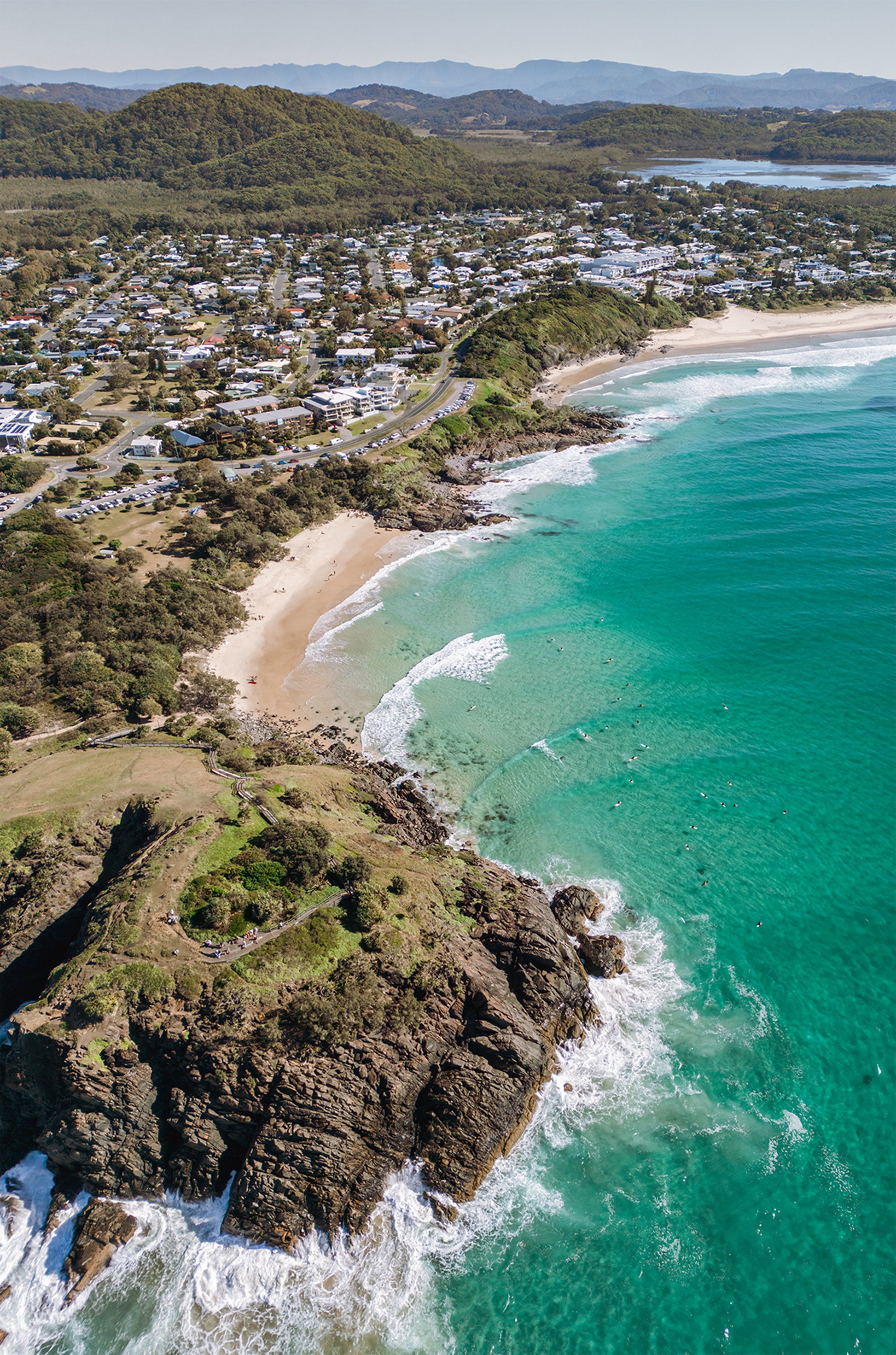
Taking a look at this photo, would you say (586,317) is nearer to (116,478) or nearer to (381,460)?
(381,460)

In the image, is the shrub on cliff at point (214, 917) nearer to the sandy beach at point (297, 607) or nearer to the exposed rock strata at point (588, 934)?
the exposed rock strata at point (588, 934)

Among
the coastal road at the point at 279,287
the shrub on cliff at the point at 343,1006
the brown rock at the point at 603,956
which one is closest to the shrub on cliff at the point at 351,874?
the shrub on cliff at the point at 343,1006

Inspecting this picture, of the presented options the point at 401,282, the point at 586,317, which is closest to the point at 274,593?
the point at 586,317

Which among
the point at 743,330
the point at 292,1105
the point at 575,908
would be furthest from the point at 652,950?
the point at 743,330

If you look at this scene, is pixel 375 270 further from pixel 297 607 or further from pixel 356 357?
pixel 297 607

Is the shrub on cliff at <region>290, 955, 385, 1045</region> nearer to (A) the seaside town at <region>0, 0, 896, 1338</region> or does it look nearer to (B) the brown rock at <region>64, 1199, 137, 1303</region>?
(A) the seaside town at <region>0, 0, 896, 1338</region>

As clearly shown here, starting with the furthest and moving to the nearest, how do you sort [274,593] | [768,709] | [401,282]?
[401,282] → [274,593] → [768,709]

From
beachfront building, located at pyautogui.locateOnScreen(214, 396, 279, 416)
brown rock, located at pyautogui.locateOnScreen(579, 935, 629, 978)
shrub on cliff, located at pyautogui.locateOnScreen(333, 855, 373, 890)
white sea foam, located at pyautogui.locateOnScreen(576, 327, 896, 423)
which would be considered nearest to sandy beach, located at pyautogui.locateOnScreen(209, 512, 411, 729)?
shrub on cliff, located at pyautogui.locateOnScreen(333, 855, 373, 890)
